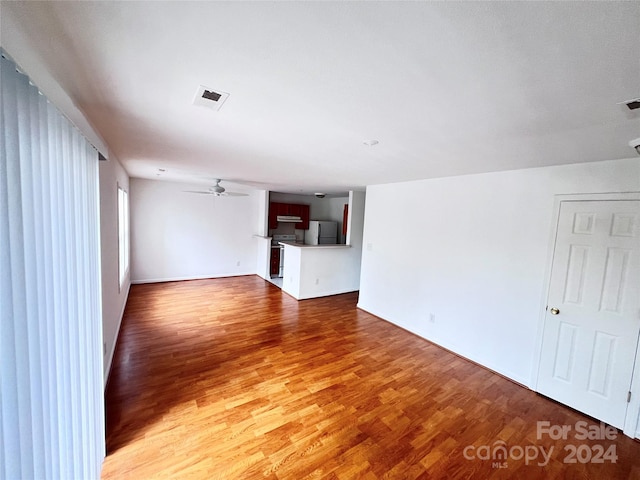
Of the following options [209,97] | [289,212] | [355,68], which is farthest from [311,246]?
[355,68]

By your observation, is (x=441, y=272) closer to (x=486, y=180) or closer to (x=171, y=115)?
(x=486, y=180)

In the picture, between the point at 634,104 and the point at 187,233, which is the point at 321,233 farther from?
the point at 634,104

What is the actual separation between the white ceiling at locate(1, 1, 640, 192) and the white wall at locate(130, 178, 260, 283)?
13.4 feet

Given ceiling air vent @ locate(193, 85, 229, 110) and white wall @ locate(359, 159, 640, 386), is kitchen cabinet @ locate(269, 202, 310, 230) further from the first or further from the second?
ceiling air vent @ locate(193, 85, 229, 110)

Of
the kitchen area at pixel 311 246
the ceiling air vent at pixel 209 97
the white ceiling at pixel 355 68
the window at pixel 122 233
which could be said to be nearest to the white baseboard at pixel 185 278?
the kitchen area at pixel 311 246

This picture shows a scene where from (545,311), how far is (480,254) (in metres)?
0.81

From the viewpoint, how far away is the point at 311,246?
505cm

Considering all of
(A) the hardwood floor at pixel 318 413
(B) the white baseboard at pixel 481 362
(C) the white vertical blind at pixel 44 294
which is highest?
(C) the white vertical blind at pixel 44 294

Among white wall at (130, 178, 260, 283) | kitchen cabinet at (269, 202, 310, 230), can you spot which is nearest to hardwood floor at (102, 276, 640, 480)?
white wall at (130, 178, 260, 283)

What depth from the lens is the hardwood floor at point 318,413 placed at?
167 cm

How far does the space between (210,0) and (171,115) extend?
111 centimetres

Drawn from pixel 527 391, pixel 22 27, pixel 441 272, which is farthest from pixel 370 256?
pixel 22 27

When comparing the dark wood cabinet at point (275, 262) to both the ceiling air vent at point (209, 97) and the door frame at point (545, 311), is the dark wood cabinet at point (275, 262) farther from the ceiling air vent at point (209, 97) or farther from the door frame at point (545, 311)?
the door frame at point (545, 311)

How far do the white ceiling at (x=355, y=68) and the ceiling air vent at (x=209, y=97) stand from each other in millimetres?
57
